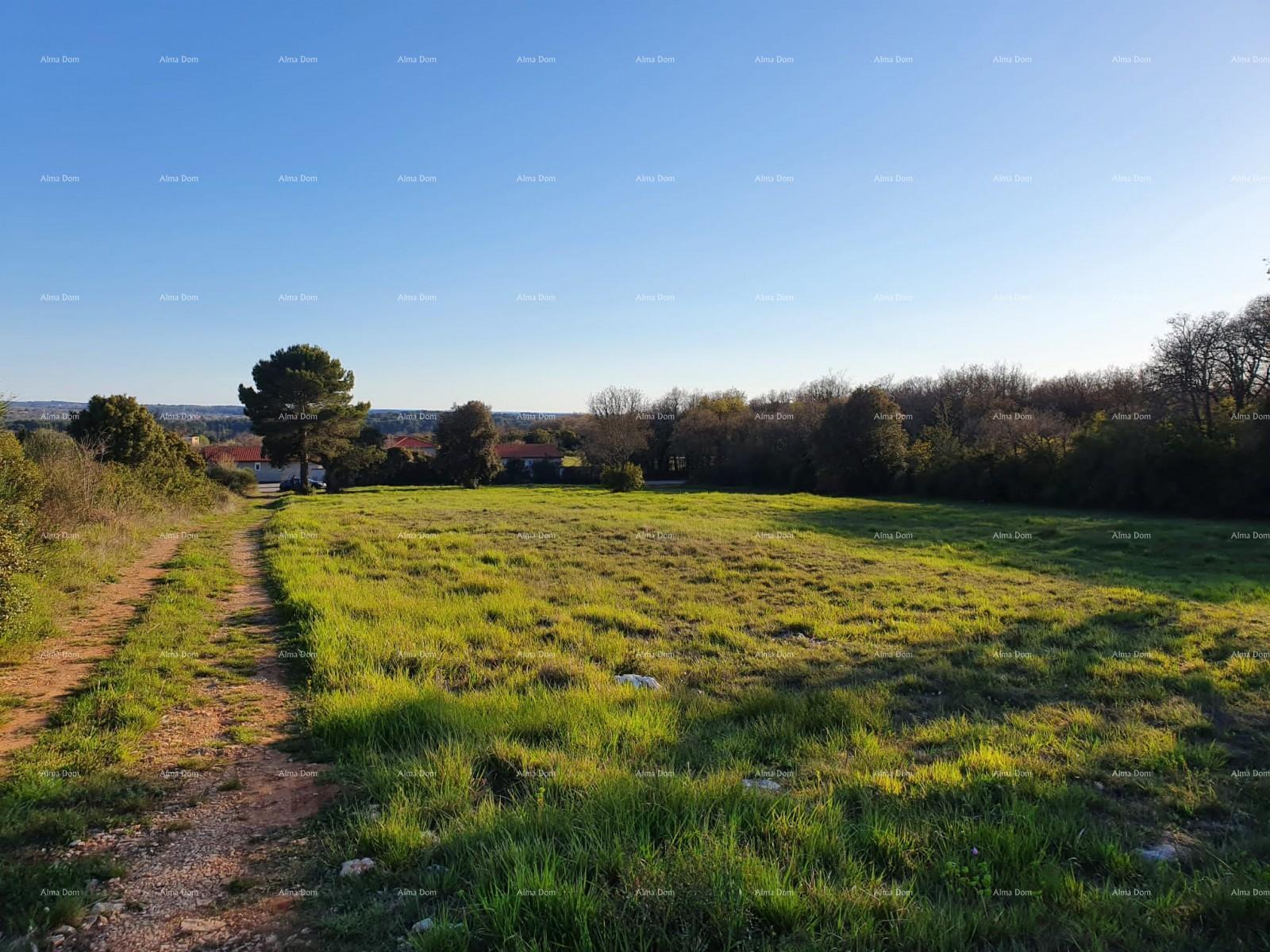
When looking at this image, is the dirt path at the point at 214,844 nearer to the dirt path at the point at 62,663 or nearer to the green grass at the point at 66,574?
the dirt path at the point at 62,663

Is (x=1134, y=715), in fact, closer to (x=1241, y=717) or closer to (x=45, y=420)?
(x=1241, y=717)

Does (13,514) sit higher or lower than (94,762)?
higher

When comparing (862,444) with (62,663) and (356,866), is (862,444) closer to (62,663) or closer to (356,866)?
(62,663)

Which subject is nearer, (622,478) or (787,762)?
(787,762)

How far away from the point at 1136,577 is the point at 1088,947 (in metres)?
14.4

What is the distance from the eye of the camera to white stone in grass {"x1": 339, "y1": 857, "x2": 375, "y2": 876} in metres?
3.30

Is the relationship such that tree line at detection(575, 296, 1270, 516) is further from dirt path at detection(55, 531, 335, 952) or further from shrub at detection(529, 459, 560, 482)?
dirt path at detection(55, 531, 335, 952)

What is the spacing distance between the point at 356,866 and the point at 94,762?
8.83ft

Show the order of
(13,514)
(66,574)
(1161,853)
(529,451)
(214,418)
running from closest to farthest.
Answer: (1161,853), (13,514), (66,574), (529,451), (214,418)

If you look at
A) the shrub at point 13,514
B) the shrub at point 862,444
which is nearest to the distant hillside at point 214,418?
the shrub at point 13,514

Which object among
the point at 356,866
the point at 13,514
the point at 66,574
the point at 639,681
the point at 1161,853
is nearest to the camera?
the point at 356,866

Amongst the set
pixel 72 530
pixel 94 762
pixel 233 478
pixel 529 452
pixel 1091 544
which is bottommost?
pixel 1091 544

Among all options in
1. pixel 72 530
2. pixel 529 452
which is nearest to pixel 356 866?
pixel 72 530

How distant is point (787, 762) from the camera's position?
4762mm
